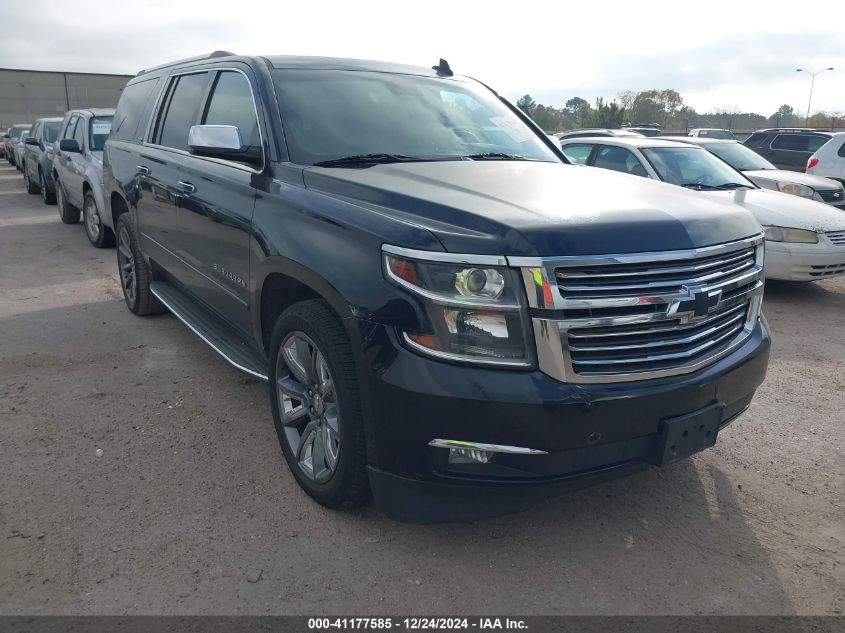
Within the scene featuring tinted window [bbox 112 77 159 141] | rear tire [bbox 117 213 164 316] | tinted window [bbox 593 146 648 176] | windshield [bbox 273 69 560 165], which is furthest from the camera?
tinted window [bbox 593 146 648 176]

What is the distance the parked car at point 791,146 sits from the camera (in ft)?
53.4

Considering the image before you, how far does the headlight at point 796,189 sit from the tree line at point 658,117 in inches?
1834

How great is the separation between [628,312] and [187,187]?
9.68 feet

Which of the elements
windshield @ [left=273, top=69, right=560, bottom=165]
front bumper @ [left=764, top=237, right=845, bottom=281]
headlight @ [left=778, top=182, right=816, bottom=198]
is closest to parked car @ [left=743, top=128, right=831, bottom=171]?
headlight @ [left=778, top=182, right=816, bottom=198]

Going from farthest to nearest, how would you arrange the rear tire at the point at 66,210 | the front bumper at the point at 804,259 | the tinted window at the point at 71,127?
the rear tire at the point at 66,210 → the tinted window at the point at 71,127 → the front bumper at the point at 804,259

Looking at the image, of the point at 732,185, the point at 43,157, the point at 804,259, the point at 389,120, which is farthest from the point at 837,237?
the point at 43,157

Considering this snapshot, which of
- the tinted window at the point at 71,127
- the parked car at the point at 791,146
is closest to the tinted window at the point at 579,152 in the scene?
the tinted window at the point at 71,127

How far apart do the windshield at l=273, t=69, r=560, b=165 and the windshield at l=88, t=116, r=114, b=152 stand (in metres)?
6.85

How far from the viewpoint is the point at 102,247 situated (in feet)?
31.4

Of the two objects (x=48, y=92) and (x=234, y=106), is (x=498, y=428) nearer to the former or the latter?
(x=234, y=106)

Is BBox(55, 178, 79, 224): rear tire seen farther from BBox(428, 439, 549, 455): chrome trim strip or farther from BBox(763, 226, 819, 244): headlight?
BBox(428, 439, 549, 455): chrome trim strip

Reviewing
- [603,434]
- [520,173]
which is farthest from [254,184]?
[603,434]

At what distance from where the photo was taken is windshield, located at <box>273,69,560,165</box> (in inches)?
142

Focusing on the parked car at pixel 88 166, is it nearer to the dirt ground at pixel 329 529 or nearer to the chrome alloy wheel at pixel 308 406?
the dirt ground at pixel 329 529
